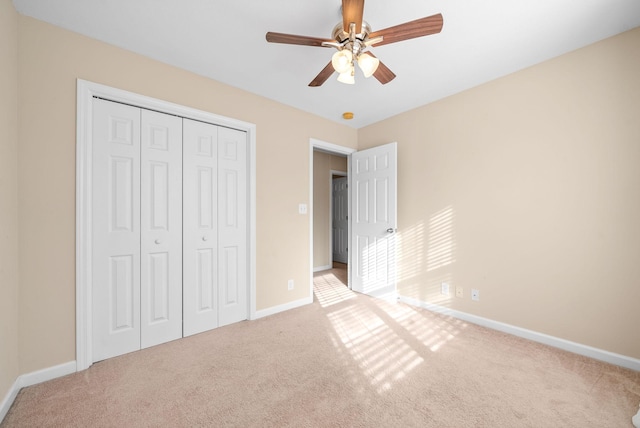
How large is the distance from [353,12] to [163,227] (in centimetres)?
215

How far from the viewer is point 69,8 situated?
167 cm

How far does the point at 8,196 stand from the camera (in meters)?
1.57

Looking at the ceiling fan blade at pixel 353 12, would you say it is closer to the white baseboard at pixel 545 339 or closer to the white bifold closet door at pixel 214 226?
the white bifold closet door at pixel 214 226

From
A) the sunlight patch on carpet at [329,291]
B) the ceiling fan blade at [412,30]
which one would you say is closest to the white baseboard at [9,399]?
the sunlight patch on carpet at [329,291]

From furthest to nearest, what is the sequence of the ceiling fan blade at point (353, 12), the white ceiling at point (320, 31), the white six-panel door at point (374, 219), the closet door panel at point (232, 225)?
1. the white six-panel door at point (374, 219)
2. the closet door panel at point (232, 225)
3. the white ceiling at point (320, 31)
4. the ceiling fan blade at point (353, 12)

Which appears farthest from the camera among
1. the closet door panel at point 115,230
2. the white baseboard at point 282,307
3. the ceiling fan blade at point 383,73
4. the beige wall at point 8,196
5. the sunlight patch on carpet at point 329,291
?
the sunlight patch on carpet at point 329,291

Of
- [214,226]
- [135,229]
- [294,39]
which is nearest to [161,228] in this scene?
[135,229]

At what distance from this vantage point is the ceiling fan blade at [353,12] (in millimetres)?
1387

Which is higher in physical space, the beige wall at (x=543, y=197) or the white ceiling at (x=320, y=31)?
the white ceiling at (x=320, y=31)

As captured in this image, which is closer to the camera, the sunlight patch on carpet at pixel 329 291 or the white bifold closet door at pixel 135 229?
the white bifold closet door at pixel 135 229

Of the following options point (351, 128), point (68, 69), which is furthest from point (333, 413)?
point (351, 128)

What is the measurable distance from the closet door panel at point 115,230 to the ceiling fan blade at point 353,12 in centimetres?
181

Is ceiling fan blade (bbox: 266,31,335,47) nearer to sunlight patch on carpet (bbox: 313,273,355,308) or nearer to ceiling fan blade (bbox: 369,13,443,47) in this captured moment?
ceiling fan blade (bbox: 369,13,443,47)

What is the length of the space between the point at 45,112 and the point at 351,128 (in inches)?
124
